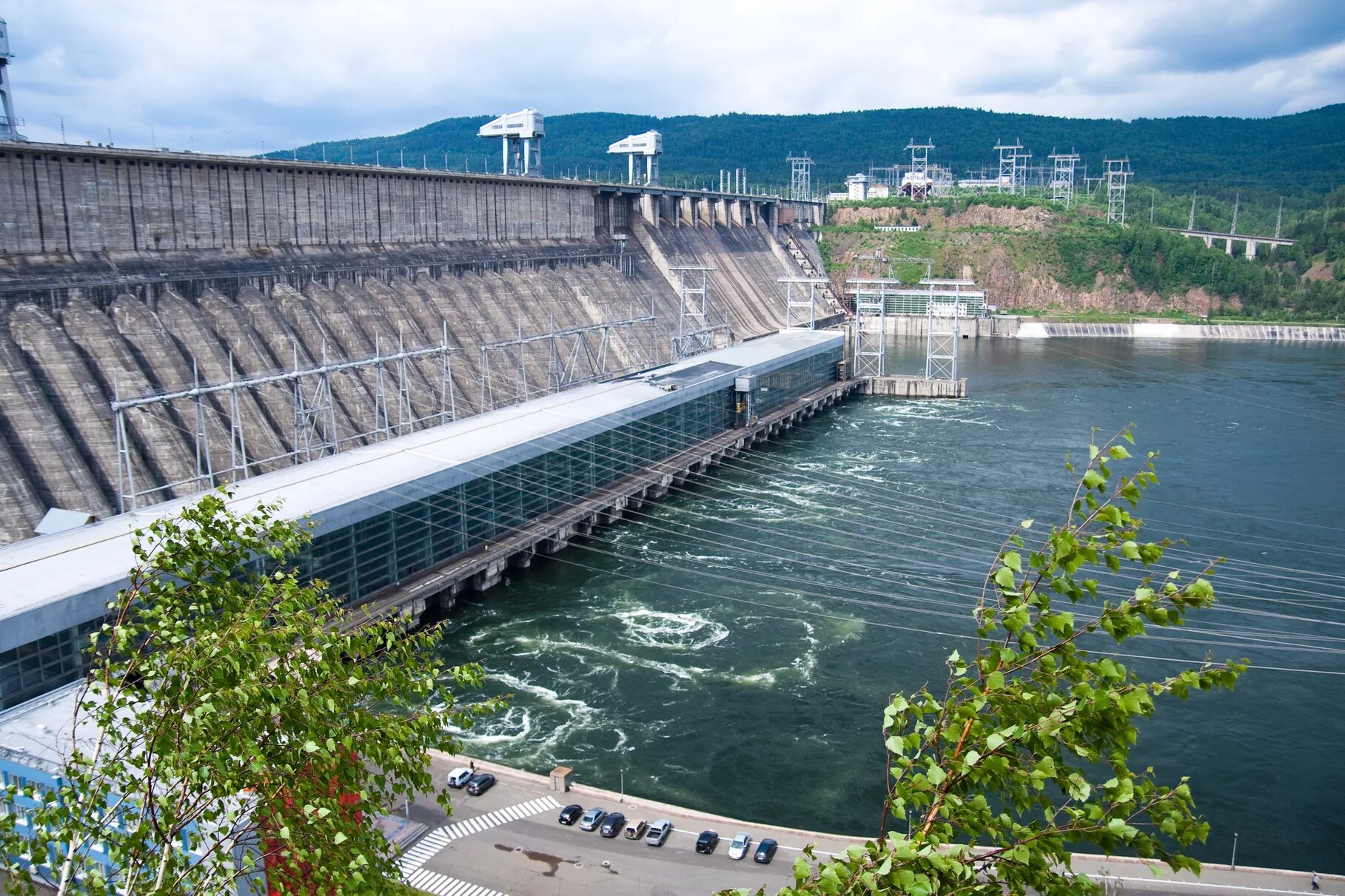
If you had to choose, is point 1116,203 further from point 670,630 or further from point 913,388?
point 670,630

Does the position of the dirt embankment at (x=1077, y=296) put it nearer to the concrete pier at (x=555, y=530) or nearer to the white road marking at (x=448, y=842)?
the concrete pier at (x=555, y=530)

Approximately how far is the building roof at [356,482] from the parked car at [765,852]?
8.11 meters

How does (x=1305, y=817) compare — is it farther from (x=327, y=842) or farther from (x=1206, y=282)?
(x=1206, y=282)

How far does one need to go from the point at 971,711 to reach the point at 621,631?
72.3 feet

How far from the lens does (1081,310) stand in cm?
9950

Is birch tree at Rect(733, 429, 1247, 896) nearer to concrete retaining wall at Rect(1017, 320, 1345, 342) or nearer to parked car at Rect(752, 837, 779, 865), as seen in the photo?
parked car at Rect(752, 837, 779, 865)

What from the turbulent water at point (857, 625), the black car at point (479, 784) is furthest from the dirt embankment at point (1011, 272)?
the black car at point (479, 784)

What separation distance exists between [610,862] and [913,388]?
4792cm

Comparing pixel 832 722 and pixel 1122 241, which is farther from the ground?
pixel 1122 241

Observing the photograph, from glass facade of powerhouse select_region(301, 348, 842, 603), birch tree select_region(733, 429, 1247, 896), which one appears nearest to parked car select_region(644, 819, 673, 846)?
glass facade of powerhouse select_region(301, 348, 842, 603)

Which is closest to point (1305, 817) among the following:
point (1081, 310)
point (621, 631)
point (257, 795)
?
point (621, 631)

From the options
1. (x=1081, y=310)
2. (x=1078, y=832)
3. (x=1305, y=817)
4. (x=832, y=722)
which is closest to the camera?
(x=1078, y=832)

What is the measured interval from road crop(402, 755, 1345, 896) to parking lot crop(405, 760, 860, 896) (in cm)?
2

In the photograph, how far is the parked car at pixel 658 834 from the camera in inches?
682
